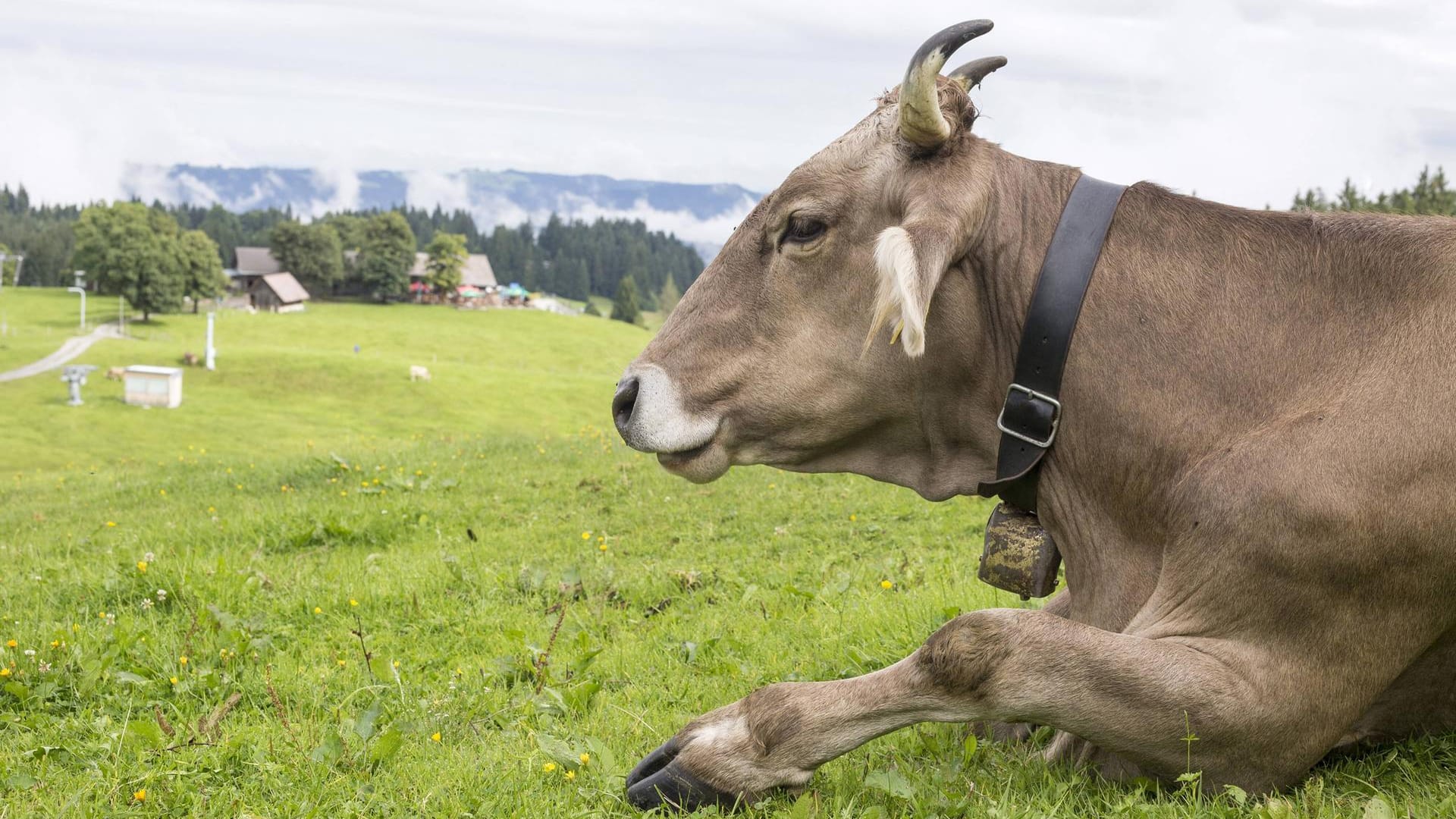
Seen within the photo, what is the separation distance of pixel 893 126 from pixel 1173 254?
125cm

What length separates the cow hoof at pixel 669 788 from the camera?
4195mm

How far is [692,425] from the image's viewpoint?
16.4 ft

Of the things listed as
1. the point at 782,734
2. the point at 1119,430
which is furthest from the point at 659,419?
the point at 1119,430

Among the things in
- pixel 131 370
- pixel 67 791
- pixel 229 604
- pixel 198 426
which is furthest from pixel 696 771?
pixel 131 370

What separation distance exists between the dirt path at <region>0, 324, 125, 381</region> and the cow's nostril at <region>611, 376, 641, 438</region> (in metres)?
77.5

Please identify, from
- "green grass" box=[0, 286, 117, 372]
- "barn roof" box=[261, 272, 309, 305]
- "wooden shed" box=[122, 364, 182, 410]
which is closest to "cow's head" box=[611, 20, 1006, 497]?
"wooden shed" box=[122, 364, 182, 410]

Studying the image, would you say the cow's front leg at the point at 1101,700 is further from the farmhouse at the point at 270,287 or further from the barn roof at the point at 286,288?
the barn roof at the point at 286,288

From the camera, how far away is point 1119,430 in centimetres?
441

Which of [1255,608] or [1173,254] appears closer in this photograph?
[1255,608]

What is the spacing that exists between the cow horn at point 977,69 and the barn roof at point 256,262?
564ft

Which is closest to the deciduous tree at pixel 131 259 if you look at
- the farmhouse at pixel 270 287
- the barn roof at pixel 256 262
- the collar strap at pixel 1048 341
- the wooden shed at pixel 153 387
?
the farmhouse at pixel 270 287

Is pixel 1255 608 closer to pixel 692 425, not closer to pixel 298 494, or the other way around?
pixel 692 425

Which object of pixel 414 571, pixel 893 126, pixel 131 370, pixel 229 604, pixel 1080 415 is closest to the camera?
pixel 1080 415

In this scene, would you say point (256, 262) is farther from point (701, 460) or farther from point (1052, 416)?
point (1052, 416)
